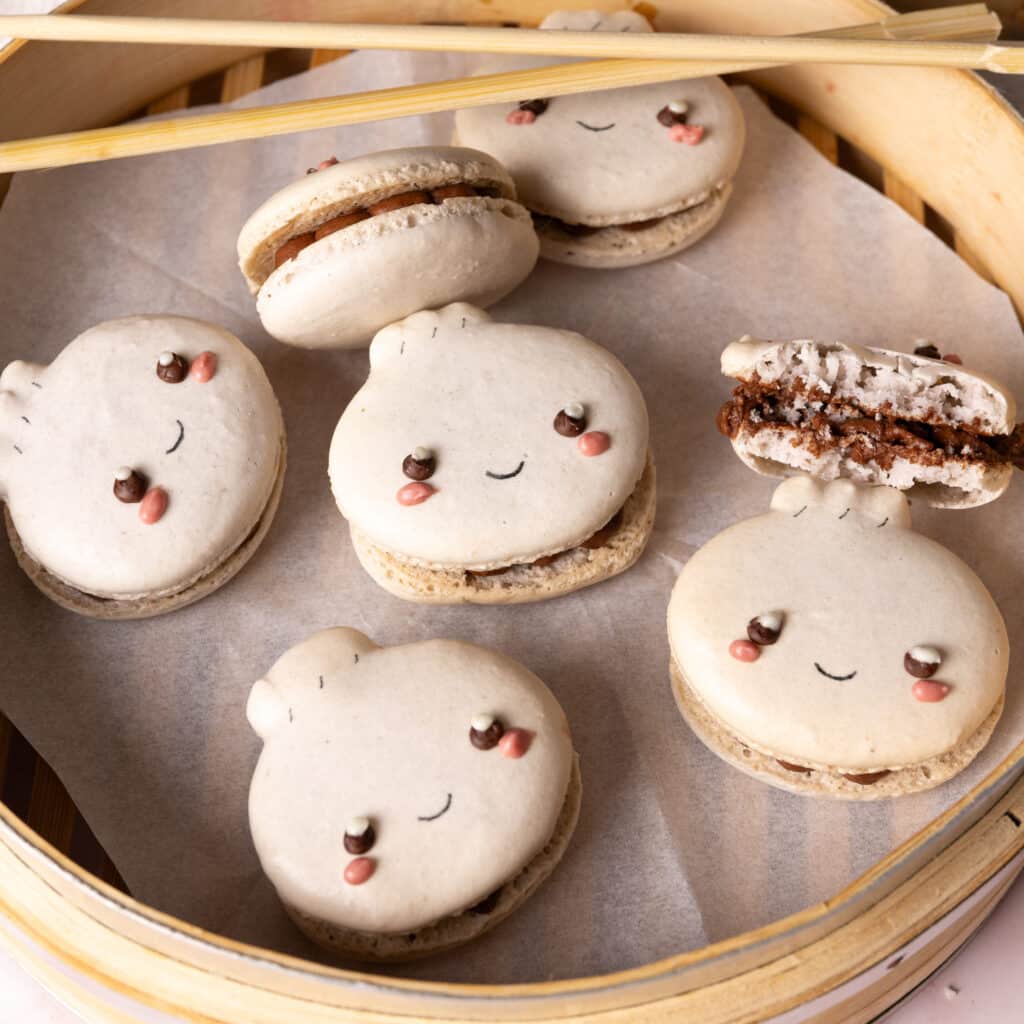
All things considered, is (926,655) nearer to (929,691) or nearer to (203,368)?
(929,691)

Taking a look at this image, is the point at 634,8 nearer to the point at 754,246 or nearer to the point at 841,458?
the point at 754,246

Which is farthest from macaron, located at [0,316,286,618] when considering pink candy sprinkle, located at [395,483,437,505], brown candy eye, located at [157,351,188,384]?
pink candy sprinkle, located at [395,483,437,505]

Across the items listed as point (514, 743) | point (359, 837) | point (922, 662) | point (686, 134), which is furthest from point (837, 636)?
point (686, 134)

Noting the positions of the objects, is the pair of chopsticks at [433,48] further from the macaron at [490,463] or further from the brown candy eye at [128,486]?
the brown candy eye at [128,486]

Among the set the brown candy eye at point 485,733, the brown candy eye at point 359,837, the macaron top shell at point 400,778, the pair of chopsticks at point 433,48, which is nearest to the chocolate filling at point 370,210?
the pair of chopsticks at point 433,48

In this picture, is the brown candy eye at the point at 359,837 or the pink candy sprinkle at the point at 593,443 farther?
the pink candy sprinkle at the point at 593,443

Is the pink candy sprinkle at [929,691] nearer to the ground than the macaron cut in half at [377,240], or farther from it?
nearer to the ground

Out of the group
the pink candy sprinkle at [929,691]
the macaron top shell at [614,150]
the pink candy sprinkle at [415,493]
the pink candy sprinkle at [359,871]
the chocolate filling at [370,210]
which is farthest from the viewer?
the macaron top shell at [614,150]
